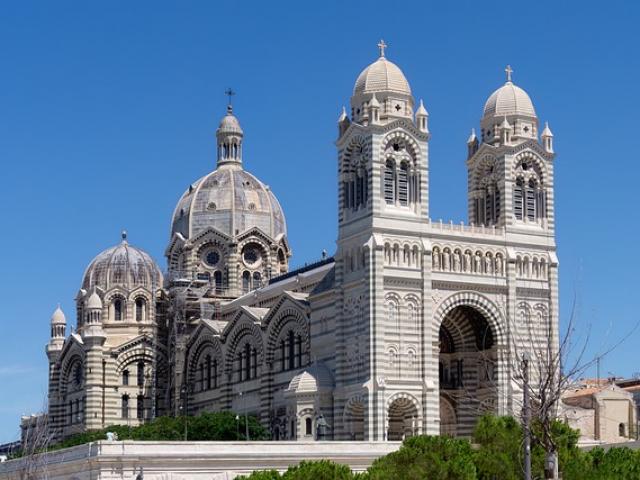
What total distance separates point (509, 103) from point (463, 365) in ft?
53.9

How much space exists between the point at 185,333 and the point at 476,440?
1958 inches

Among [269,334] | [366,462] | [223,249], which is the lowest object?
[366,462]

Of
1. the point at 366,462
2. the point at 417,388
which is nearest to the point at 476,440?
the point at 366,462

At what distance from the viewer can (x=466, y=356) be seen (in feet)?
281

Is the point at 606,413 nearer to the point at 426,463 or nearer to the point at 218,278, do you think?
the point at 218,278

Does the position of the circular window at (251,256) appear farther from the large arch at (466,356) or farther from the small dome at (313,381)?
the small dome at (313,381)

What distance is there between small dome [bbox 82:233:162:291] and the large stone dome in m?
3.73

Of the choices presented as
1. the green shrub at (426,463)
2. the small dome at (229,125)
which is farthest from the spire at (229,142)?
the green shrub at (426,463)

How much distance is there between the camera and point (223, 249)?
11244 cm

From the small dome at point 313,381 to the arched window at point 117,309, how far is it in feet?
107

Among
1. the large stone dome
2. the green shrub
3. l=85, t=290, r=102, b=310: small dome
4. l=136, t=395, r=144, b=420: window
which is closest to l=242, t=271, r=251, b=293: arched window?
the large stone dome

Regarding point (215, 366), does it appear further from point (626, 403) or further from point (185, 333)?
point (626, 403)

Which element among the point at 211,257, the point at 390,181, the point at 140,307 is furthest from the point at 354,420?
the point at 140,307

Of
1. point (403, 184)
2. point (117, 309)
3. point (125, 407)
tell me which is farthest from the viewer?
point (117, 309)
